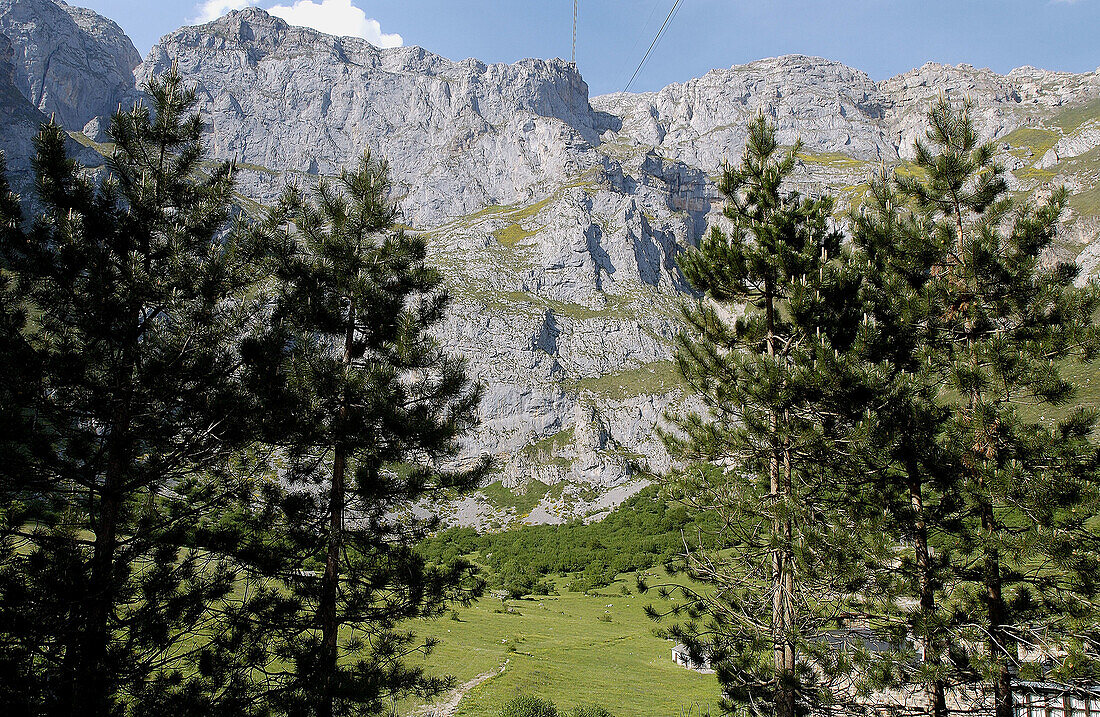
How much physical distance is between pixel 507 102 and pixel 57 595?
8192 inches

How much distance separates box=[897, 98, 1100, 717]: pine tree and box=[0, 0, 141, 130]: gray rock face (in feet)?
681

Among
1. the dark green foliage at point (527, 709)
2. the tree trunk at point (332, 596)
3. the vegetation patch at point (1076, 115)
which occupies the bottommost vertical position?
the dark green foliage at point (527, 709)

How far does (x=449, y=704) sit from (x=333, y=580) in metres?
5.63

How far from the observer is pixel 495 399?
4183 inches

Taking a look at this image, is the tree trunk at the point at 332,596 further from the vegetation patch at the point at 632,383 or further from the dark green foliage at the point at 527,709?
the vegetation patch at the point at 632,383

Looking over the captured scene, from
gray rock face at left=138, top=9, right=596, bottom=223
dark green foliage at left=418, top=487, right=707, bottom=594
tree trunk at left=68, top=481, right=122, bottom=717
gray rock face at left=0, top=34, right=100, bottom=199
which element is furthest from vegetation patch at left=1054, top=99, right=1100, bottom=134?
gray rock face at left=0, top=34, right=100, bottom=199

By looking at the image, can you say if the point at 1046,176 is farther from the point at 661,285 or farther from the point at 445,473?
the point at 445,473

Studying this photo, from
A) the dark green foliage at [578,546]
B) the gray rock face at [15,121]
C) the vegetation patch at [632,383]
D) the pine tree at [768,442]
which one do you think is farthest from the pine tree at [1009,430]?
the gray rock face at [15,121]

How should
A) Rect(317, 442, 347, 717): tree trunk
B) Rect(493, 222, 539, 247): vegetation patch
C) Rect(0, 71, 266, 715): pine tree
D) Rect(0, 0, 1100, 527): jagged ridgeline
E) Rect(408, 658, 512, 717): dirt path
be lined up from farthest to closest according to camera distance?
Rect(493, 222, 539, 247): vegetation patch, Rect(0, 0, 1100, 527): jagged ridgeline, Rect(408, 658, 512, 717): dirt path, Rect(317, 442, 347, 717): tree trunk, Rect(0, 71, 266, 715): pine tree

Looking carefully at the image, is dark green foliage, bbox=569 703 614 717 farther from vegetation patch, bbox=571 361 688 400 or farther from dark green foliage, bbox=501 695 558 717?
vegetation patch, bbox=571 361 688 400

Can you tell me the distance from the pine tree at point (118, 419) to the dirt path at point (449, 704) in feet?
17.9

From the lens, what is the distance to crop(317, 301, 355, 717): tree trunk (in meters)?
7.65

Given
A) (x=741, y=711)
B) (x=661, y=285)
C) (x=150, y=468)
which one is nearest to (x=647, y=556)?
(x=741, y=711)

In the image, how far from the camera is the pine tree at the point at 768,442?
7.76 m
